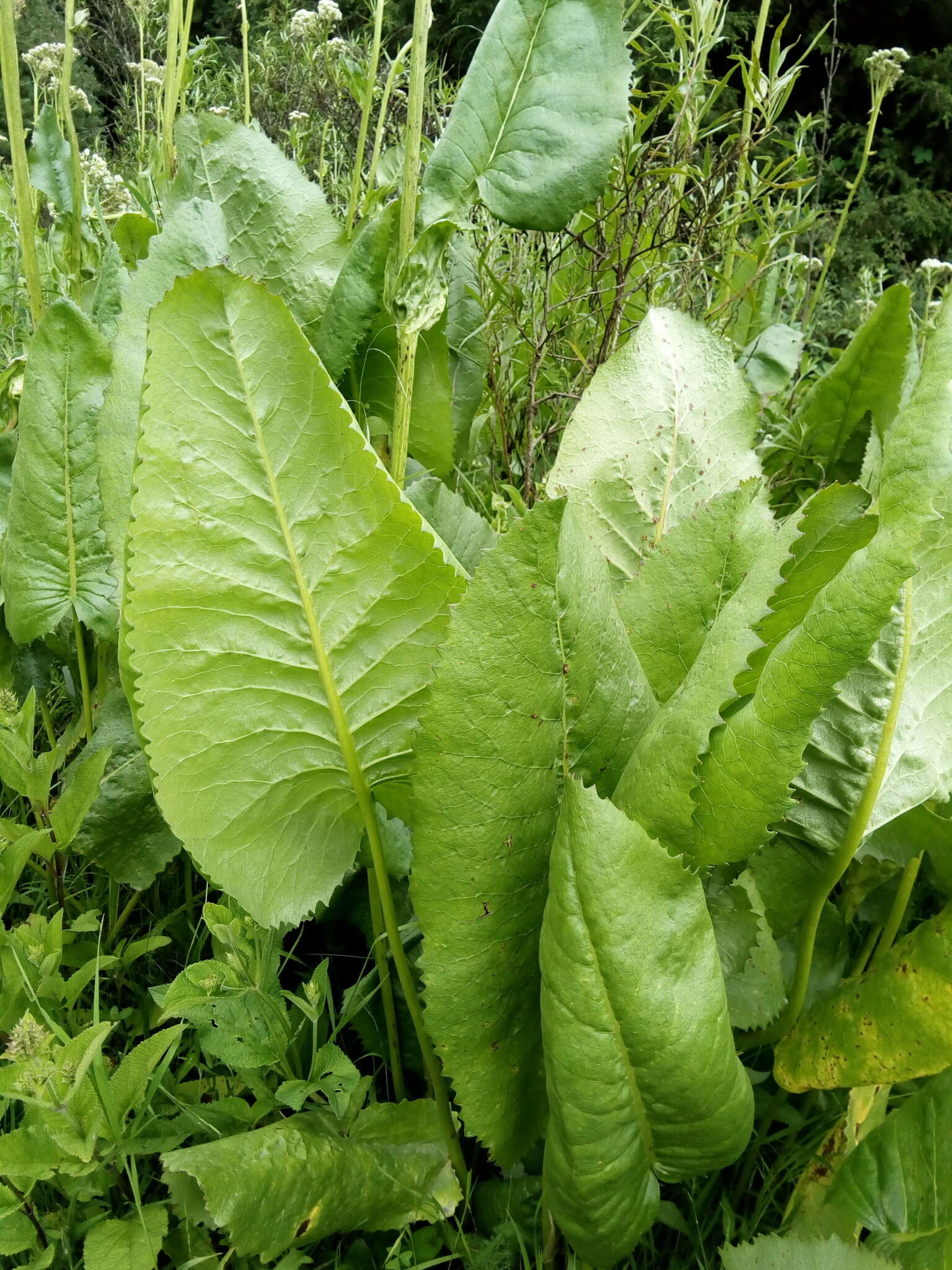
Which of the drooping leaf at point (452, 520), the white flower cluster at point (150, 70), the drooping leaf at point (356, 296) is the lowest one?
the drooping leaf at point (452, 520)

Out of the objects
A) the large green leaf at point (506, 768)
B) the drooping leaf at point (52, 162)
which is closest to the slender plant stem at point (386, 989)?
the large green leaf at point (506, 768)

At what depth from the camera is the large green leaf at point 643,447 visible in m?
1.10

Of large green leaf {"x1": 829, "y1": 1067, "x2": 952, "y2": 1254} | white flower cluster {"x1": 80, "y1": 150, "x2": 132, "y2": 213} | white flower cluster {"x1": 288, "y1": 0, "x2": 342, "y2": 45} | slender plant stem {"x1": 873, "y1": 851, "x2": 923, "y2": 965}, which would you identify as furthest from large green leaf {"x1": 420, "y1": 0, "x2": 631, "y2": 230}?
white flower cluster {"x1": 80, "y1": 150, "x2": 132, "y2": 213}

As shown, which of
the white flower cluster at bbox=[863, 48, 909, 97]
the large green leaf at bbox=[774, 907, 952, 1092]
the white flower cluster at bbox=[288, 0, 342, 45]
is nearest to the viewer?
the large green leaf at bbox=[774, 907, 952, 1092]

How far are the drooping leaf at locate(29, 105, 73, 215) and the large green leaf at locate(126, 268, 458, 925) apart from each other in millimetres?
1144

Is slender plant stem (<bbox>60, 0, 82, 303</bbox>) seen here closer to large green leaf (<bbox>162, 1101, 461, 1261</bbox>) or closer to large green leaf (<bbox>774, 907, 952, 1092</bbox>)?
large green leaf (<bbox>162, 1101, 461, 1261</bbox>)

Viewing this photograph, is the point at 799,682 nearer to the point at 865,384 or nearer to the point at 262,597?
the point at 262,597

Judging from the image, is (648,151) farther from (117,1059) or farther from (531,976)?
(117,1059)

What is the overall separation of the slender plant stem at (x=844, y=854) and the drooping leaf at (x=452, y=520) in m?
0.42

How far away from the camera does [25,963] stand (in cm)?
88

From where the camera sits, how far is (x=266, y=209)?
1.11 meters

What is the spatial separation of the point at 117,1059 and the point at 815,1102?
668mm

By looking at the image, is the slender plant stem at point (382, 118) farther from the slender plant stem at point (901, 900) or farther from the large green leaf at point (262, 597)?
the slender plant stem at point (901, 900)

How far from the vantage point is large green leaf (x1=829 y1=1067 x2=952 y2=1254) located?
72cm
